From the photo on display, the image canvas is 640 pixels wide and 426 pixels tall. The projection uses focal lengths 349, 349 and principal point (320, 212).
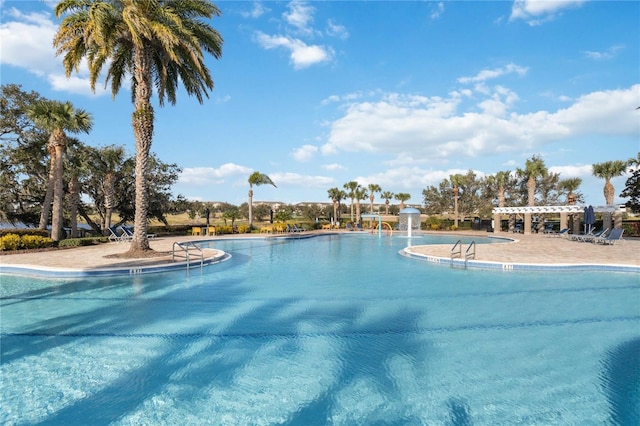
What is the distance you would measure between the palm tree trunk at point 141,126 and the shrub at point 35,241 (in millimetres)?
6207

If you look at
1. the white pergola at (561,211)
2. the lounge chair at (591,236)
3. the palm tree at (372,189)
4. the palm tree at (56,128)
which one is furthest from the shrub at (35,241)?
the palm tree at (372,189)

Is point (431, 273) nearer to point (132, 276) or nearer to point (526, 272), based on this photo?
point (526, 272)

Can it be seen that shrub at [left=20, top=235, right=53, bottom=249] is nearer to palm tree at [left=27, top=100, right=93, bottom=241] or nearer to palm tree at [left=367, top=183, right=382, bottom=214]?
palm tree at [left=27, top=100, right=93, bottom=241]

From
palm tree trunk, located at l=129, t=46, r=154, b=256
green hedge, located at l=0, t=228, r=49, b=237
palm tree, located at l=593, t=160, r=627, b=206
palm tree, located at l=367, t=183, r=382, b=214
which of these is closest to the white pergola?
palm tree, located at l=593, t=160, r=627, b=206

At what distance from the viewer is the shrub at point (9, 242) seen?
1463 centimetres

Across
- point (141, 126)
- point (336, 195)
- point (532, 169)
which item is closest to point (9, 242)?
point (141, 126)

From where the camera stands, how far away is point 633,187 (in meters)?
26.8

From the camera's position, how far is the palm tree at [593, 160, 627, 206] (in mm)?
27734

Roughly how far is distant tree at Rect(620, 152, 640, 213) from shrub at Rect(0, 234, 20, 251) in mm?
38079

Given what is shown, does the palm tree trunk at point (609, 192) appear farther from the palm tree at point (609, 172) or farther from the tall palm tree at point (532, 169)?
the tall palm tree at point (532, 169)

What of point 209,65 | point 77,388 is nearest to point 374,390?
point 77,388

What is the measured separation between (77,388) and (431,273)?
978 cm

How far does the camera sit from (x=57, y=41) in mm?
12102

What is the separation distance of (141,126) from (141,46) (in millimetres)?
2780
